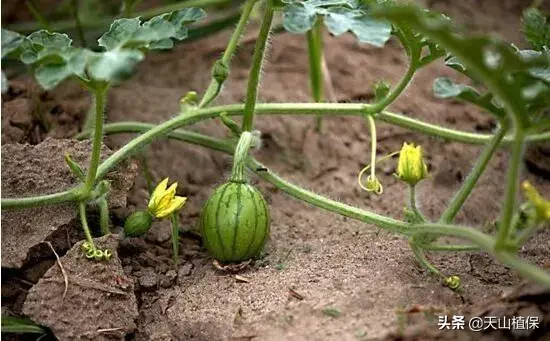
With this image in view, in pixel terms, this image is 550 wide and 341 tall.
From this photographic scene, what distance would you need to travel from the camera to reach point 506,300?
1678mm

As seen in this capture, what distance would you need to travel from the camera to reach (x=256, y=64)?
2.08 metres

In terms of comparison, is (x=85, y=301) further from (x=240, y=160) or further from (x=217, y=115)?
(x=217, y=115)

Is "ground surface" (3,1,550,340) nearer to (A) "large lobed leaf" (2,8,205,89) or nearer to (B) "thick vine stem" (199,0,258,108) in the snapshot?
(B) "thick vine stem" (199,0,258,108)

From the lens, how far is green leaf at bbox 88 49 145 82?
5.18 feet

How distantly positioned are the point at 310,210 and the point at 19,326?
967mm

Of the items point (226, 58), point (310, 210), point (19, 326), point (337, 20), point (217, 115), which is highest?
point (337, 20)

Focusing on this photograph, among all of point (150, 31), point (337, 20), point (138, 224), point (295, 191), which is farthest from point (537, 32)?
point (138, 224)

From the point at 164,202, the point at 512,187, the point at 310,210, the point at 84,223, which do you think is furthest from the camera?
the point at 310,210

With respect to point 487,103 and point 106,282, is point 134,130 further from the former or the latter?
point 487,103

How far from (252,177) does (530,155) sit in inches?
33.8

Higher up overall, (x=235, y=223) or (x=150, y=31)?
(x=150, y=31)

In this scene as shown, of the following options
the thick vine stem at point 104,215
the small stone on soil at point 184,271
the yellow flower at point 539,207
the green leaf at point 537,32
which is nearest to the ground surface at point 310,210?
the small stone on soil at point 184,271

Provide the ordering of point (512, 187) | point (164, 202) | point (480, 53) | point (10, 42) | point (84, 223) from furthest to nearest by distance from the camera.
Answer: point (164, 202), point (84, 223), point (10, 42), point (512, 187), point (480, 53)

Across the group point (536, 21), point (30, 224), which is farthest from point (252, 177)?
point (536, 21)
